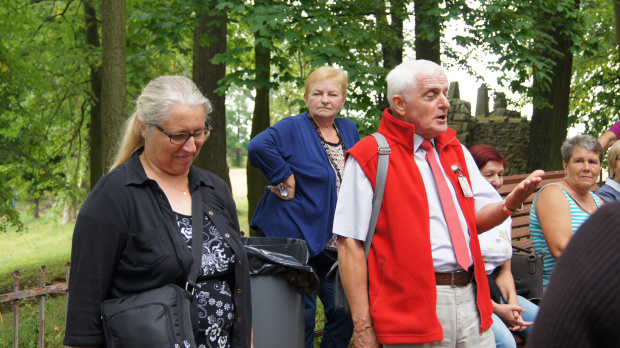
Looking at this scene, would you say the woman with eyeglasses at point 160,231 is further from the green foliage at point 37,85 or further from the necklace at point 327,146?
the green foliage at point 37,85

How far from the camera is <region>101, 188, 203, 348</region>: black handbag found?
2.03m

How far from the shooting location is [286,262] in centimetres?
318

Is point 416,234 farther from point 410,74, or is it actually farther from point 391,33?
point 391,33

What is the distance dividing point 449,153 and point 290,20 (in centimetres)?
514

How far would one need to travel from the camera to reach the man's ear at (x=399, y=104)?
2.77 m

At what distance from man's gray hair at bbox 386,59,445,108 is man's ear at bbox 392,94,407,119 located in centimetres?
2

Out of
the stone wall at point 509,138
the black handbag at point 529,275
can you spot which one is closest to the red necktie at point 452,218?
the black handbag at point 529,275

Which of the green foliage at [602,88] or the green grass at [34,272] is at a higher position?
the green foliage at [602,88]

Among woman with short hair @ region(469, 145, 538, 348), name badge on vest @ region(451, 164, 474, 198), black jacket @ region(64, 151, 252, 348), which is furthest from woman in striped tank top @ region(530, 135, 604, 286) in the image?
black jacket @ region(64, 151, 252, 348)

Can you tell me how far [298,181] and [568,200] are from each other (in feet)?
6.06

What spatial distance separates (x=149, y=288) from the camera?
2.18 metres

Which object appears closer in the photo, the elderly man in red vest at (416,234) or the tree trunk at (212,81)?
the elderly man in red vest at (416,234)

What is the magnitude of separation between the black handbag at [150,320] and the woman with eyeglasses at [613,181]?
3.79 m

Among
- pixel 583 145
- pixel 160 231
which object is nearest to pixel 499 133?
pixel 583 145
